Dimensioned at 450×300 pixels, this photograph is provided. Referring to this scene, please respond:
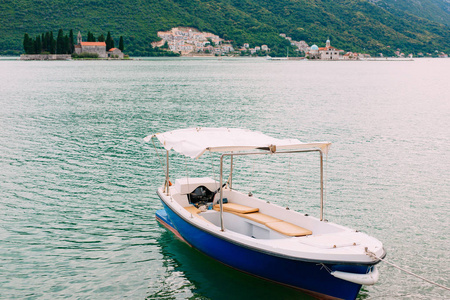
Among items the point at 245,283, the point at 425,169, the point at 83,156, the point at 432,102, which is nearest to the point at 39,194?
the point at 83,156

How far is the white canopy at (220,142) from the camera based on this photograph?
407 inches

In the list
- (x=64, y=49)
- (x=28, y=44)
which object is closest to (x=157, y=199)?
(x=28, y=44)

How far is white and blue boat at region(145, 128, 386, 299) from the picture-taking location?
8.59 m

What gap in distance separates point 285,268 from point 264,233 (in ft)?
6.56

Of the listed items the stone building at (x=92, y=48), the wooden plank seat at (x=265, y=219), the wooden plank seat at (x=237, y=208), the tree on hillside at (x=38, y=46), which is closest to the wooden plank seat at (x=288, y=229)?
the wooden plank seat at (x=265, y=219)

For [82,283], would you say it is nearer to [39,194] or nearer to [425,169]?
Result: [39,194]

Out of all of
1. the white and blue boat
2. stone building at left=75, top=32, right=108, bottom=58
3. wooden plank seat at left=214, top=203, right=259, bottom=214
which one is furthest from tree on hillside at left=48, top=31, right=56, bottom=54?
wooden plank seat at left=214, top=203, right=259, bottom=214

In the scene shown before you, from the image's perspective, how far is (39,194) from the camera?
1619cm

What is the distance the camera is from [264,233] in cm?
1109

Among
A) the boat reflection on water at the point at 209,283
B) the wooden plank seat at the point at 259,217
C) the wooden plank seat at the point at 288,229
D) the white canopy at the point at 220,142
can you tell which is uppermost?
the white canopy at the point at 220,142

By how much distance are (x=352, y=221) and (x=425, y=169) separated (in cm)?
772

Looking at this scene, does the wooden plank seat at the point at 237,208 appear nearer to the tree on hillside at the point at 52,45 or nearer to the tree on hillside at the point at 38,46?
the tree on hillside at the point at 52,45

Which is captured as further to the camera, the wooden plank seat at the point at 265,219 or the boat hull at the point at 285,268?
the wooden plank seat at the point at 265,219

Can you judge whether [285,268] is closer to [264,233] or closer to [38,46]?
[264,233]
